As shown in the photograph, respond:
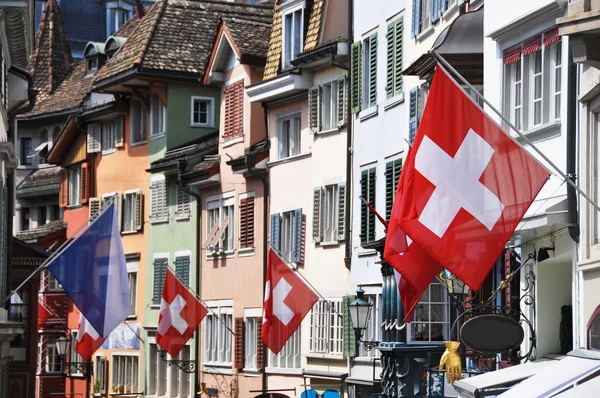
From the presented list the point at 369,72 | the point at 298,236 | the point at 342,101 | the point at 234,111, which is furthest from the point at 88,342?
the point at 234,111

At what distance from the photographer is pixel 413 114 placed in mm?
32406

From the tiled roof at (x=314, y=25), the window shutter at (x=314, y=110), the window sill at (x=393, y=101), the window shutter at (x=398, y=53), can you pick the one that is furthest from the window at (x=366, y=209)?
the tiled roof at (x=314, y=25)

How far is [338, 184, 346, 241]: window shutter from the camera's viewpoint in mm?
39125

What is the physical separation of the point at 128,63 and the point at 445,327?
24.9 m

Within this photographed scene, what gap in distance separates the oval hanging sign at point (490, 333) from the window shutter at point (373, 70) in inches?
656

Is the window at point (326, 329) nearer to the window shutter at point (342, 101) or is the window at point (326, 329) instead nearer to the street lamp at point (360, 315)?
the window shutter at point (342, 101)

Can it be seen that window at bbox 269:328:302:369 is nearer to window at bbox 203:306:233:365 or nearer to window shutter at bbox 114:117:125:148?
window at bbox 203:306:233:365

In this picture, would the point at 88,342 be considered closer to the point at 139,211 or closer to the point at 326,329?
the point at 326,329

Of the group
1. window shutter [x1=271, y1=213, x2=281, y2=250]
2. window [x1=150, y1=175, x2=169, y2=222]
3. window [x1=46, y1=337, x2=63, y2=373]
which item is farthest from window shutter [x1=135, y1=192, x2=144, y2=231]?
window shutter [x1=271, y1=213, x2=281, y2=250]

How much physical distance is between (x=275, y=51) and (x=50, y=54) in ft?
104

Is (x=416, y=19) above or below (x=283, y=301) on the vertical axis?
above

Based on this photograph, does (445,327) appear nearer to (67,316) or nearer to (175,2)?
(175,2)

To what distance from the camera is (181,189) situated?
52.5 m

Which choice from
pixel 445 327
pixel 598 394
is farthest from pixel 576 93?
pixel 445 327
